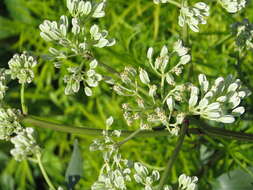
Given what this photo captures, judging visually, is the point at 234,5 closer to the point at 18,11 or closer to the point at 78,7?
the point at 78,7

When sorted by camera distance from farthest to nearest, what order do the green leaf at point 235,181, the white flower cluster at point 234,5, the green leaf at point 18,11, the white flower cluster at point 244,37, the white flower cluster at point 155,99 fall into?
the green leaf at point 18,11 → the green leaf at point 235,181 → the white flower cluster at point 244,37 → the white flower cluster at point 234,5 → the white flower cluster at point 155,99

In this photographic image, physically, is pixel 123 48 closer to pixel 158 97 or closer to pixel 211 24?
pixel 211 24

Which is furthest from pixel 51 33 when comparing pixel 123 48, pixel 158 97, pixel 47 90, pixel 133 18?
pixel 47 90

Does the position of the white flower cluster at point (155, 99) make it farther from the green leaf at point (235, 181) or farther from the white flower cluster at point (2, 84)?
the green leaf at point (235, 181)

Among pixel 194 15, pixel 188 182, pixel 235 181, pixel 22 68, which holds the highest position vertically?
pixel 194 15

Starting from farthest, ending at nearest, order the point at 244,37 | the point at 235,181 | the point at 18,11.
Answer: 1. the point at 18,11
2. the point at 235,181
3. the point at 244,37


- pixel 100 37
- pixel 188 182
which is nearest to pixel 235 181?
pixel 188 182

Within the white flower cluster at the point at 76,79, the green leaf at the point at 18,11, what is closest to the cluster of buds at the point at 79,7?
the white flower cluster at the point at 76,79
